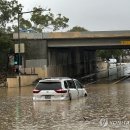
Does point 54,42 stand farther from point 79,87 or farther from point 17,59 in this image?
point 79,87

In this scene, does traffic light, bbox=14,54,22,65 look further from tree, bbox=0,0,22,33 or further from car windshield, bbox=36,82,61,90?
car windshield, bbox=36,82,61,90

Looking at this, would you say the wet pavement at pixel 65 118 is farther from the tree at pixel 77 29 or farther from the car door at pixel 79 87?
the tree at pixel 77 29

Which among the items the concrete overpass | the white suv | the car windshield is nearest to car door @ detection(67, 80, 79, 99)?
the white suv

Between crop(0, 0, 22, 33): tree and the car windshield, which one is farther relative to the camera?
crop(0, 0, 22, 33): tree

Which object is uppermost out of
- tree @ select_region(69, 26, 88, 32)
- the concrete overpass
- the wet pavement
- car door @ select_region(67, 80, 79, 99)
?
tree @ select_region(69, 26, 88, 32)

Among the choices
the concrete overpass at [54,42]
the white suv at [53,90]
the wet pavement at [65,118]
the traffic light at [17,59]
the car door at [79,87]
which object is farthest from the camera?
the concrete overpass at [54,42]

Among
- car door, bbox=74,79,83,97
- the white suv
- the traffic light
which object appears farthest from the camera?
the traffic light

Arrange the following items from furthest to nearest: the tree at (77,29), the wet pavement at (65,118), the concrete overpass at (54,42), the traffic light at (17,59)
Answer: the tree at (77,29), the concrete overpass at (54,42), the traffic light at (17,59), the wet pavement at (65,118)

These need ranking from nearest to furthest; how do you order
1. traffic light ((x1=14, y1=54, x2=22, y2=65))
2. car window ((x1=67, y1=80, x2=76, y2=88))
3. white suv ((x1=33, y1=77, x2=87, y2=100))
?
white suv ((x1=33, y1=77, x2=87, y2=100)) → car window ((x1=67, y1=80, x2=76, y2=88)) → traffic light ((x1=14, y1=54, x2=22, y2=65))

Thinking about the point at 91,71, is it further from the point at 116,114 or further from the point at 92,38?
the point at 116,114

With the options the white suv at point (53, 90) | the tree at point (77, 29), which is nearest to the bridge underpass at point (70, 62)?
the tree at point (77, 29)

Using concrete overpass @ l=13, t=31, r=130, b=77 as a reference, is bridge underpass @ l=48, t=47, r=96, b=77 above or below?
below

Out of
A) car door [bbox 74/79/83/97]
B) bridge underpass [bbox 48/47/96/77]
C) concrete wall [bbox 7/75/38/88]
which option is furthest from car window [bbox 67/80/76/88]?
bridge underpass [bbox 48/47/96/77]

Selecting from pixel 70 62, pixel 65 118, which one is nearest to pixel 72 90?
pixel 65 118
